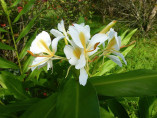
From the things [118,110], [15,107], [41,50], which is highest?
[41,50]

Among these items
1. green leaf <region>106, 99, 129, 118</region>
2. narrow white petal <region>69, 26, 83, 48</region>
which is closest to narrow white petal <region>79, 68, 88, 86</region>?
narrow white petal <region>69, 26, 83, 48</region>

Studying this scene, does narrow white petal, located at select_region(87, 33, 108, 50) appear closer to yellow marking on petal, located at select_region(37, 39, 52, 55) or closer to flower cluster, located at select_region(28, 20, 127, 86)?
flower cluster, located at select_region(28, 20, 127, 86)

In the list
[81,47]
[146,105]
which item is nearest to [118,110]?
[146,105]

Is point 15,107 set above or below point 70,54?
below

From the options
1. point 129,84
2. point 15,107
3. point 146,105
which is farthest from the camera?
point 146,105

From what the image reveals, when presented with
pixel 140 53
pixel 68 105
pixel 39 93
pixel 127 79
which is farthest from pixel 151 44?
pixel 68 105

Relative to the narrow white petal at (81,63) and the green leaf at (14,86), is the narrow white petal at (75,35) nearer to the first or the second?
the narrow white petal at (81,63)

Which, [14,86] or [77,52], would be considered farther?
[14,86]

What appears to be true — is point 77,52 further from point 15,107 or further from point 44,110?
point 15,107
